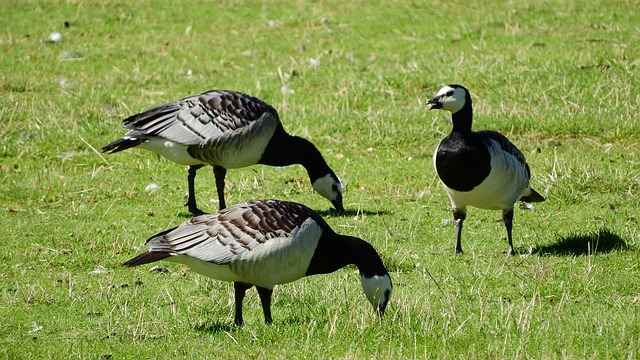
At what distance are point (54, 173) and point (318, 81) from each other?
518cm

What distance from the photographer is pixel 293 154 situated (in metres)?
11.5

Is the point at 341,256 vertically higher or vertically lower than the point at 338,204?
higher

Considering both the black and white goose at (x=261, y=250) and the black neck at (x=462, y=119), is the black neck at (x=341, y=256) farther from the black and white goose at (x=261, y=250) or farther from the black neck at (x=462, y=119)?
the black neck at (x=462, y=119)

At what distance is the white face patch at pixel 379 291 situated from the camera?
692 cm

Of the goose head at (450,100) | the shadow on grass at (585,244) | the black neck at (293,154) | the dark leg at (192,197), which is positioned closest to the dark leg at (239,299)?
the goose head at (450,100)

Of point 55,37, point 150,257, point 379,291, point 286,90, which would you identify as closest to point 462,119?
point 379,291

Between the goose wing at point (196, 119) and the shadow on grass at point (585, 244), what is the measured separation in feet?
12.8

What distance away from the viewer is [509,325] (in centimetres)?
638

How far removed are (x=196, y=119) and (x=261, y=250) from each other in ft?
14.8

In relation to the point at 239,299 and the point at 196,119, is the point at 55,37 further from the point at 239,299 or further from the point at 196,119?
the point at 239,299

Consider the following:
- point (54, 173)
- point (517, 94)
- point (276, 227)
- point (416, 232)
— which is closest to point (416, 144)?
point (517, 94)

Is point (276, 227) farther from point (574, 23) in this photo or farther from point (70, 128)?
point (574, 23)

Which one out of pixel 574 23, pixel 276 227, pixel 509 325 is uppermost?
pixel 276 227

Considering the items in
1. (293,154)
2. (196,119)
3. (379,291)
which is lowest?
(293,154)
